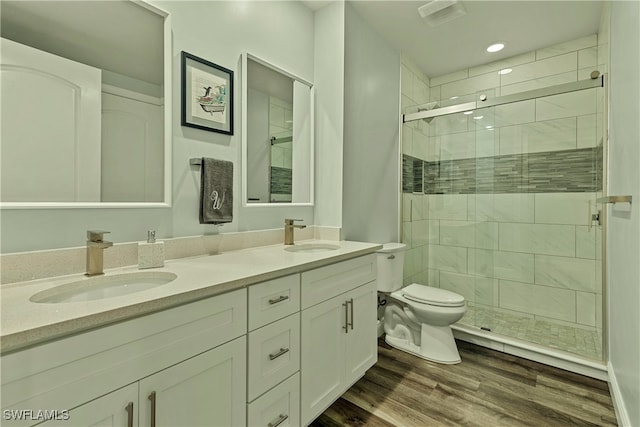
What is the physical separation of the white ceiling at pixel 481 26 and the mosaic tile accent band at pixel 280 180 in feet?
3.92

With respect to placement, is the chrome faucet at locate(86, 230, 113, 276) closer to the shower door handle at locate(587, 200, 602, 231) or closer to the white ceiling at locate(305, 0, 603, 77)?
the white ceiling at locate(305, 0, 603, 77)

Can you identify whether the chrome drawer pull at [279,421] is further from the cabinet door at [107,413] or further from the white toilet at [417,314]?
the white toilet at [417,314]

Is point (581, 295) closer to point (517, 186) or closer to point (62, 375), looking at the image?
point (517, 186)

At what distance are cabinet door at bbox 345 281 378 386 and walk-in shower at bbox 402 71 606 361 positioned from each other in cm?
111

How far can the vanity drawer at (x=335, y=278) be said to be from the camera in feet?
4.45

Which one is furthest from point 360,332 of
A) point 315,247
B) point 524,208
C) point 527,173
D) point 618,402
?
point 527,173

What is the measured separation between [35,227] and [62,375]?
2.04ft

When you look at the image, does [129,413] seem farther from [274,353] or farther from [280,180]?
[280,180]

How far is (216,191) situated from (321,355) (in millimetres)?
950

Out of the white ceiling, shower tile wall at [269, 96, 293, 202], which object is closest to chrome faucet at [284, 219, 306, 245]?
shower tile wall at [269, 96, 293, 202]

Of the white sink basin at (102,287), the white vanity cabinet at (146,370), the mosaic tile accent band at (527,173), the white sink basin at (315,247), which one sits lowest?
the white vanity cabinet at (146,370)

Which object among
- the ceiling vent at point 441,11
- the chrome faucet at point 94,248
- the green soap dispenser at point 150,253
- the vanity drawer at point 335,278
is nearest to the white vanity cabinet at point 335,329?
the vanity drawer at point 335,278

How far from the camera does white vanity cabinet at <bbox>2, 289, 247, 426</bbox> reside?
0.65m

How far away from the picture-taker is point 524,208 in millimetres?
2561
